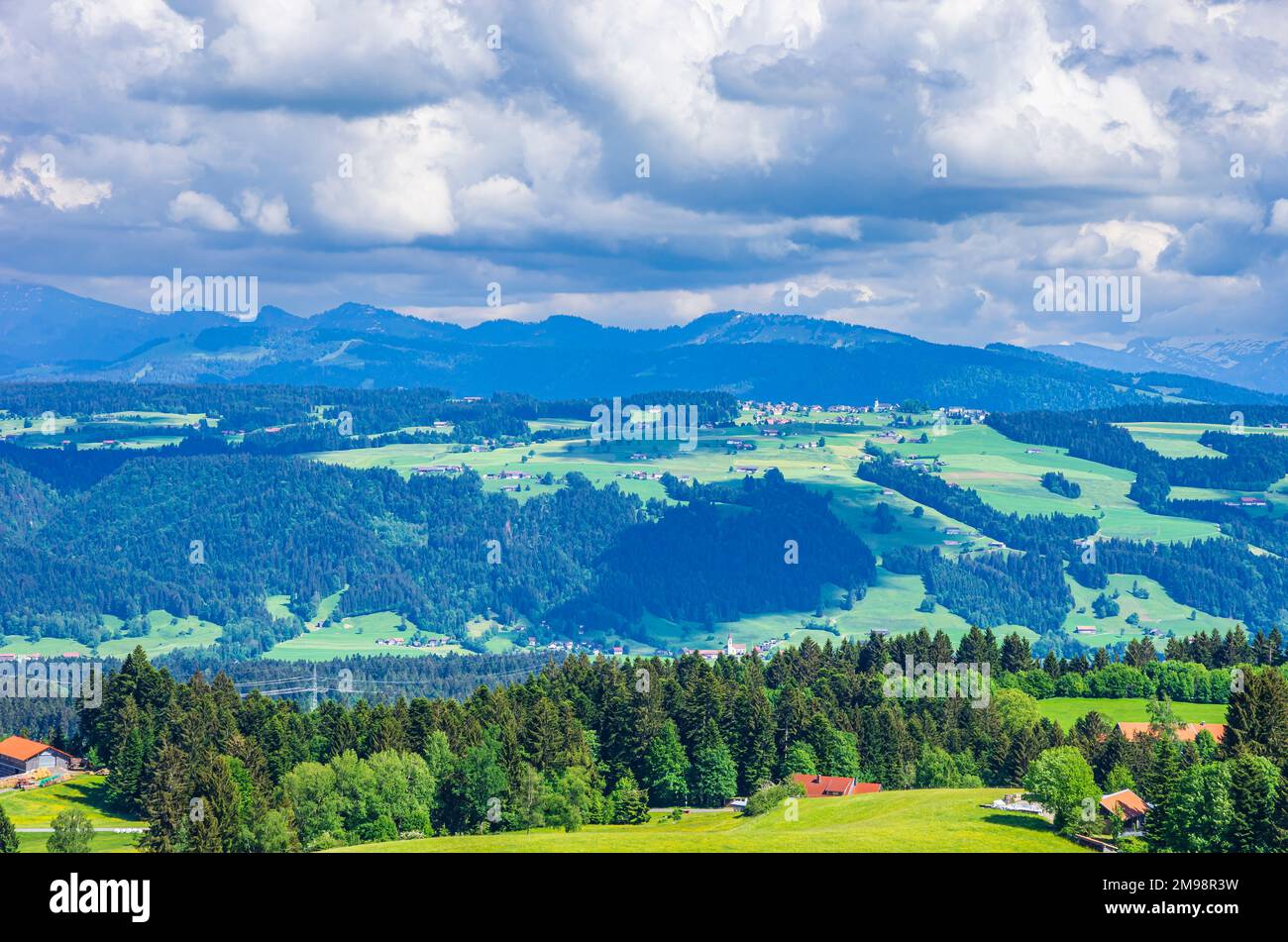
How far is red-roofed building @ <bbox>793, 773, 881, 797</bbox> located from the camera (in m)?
154

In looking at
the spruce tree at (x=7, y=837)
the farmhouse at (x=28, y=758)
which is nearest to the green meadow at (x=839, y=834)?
the spruce tree at (x=7, y=837)

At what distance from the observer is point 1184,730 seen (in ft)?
552

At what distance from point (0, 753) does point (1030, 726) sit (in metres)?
111

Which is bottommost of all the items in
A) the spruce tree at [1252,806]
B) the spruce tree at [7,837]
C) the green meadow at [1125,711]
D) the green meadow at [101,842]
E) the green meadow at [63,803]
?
the green meadow at [63,803]

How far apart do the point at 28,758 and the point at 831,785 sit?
87124mm

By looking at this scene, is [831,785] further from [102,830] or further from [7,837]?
[7,837]

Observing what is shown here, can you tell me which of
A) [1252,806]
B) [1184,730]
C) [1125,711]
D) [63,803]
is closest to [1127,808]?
[1252,806]

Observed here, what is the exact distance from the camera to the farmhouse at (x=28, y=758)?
175 m

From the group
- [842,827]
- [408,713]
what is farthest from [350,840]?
[842,827]

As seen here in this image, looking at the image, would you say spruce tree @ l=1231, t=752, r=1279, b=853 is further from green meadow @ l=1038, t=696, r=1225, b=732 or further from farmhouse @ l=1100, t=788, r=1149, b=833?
green meadow @ l=1038, t=696, r=1225, b=732

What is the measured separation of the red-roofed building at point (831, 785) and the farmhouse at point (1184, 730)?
25965mm

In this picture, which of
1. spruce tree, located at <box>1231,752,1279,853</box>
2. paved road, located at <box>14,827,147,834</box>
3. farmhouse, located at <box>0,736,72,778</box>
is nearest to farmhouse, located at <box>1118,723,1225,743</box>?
spruce tree, located at <box>1231,752,1279,853</box>

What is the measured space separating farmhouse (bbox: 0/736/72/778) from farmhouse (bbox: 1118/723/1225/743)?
113499 millimetres

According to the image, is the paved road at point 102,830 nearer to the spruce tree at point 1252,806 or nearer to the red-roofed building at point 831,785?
the red-roofed building at point 831,785
